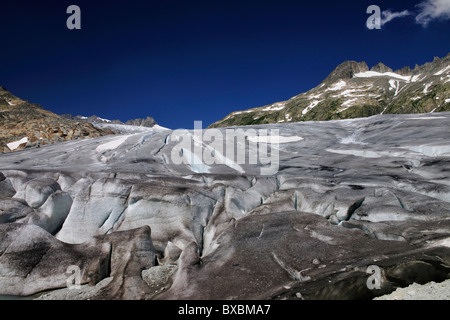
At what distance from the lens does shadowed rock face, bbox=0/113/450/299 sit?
8.32 meters

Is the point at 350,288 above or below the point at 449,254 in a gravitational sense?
below

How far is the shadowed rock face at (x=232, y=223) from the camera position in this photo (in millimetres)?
8320

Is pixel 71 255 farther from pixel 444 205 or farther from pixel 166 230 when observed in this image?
pixel 444 205

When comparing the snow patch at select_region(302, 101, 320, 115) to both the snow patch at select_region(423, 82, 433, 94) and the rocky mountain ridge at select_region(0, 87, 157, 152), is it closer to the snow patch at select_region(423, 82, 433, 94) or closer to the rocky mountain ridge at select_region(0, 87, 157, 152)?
the snow patch at select_region(423, 82, 433, 94)

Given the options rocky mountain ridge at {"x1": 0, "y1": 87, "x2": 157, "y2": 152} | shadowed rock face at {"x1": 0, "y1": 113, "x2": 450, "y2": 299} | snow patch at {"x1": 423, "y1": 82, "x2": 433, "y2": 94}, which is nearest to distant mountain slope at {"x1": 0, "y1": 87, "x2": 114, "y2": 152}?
rocky mountain ridge at {"x1": 0, "y1": 87, "x2": 157, "y2": 152}

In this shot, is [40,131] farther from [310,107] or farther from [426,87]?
[426,87]

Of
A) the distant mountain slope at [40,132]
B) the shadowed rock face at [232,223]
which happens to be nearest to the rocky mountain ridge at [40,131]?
the distant mountain slope at [40,132]

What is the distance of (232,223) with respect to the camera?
12281 millimetres

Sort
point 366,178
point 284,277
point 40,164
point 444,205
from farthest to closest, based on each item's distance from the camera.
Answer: point 40,164 → point 366,178 → point 444,205 → point 284,277

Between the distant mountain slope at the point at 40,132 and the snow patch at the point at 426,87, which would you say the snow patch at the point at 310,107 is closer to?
the snow patch at the point at 426,87
